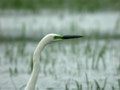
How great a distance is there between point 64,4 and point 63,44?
754 cm

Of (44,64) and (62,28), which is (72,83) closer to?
(44,64)

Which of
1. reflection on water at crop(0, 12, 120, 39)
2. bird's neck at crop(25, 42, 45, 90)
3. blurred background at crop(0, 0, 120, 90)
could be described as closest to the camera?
bird's neck at crop(25, 42, 45, 90)

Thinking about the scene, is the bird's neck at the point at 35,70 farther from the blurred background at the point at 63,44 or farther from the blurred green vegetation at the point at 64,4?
the blurred green vegetation at the point at 64,4

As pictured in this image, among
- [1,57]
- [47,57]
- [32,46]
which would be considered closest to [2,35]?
[32,46]

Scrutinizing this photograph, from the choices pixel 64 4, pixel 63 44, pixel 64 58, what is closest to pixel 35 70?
pixel 64 58

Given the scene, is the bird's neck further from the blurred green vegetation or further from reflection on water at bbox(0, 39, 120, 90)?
the blurred green vegetation

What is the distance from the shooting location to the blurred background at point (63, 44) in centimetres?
632

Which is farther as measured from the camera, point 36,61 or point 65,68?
point 65,68

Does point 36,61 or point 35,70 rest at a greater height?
point 36,61

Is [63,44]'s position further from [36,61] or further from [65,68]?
[36,61]

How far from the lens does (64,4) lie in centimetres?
1672

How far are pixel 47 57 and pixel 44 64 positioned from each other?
399mm

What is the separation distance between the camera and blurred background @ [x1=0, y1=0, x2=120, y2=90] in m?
6.32

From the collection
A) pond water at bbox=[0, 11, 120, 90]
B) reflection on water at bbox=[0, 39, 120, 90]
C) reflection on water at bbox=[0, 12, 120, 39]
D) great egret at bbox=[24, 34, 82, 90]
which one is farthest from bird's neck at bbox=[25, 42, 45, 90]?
reflection on water at bbox=[0, 12, 120, 39]
